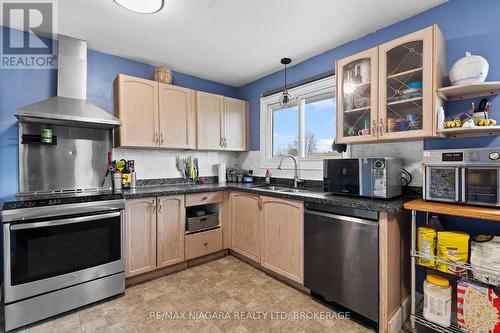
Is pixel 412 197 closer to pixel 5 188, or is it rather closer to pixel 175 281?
pixel 175 281

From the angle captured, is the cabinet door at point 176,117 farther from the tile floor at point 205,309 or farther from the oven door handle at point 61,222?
the tile floor at point 205,309

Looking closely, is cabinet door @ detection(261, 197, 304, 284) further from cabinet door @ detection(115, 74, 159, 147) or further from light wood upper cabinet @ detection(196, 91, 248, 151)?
cabinet door @ detection(115, 74, 159, 147)

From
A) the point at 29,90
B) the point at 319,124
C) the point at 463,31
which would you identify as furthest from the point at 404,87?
the point at 29,90

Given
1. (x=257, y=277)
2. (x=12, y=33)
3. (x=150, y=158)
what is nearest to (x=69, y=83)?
(x=12, y=33)

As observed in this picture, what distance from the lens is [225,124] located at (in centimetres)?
331

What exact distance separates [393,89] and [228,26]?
1.50 m

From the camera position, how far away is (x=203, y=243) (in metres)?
2.70

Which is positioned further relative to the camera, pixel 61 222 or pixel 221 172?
pixel 221 172

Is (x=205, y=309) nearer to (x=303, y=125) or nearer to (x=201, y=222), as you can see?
(x=201, y=222)

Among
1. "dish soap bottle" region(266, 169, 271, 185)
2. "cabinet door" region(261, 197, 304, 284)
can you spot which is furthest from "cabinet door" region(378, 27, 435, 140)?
"dish soap bottle" region(266, 169, 271, 185)

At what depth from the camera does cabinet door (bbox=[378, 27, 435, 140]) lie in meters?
1.60

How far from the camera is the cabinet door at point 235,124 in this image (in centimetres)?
332

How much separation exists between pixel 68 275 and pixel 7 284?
0.34 meters

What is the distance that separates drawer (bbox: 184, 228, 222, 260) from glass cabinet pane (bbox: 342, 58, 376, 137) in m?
1.86
